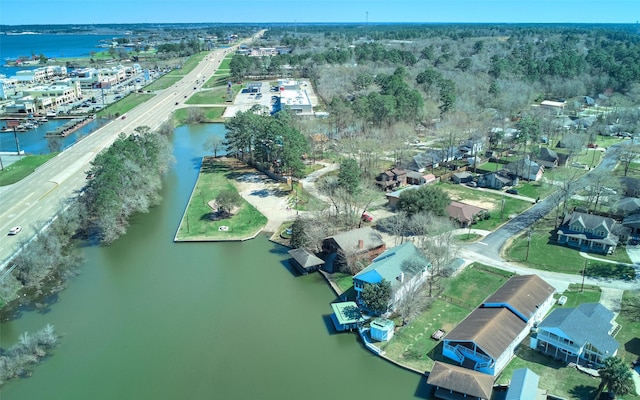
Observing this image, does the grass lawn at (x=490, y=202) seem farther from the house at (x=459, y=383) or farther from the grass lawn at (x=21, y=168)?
the grass lawn at (x=21, y=168)

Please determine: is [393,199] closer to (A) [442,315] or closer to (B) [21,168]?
(A) [442,315]

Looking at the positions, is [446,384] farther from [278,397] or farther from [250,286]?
[250,286]

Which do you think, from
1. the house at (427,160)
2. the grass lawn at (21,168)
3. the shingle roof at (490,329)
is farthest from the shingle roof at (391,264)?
the grass lawn at (21,168)

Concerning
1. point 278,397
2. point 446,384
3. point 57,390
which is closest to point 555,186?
point 446,384

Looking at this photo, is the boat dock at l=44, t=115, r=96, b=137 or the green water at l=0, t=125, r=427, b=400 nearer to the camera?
the green water at l=0, t=125, r=427, b=400

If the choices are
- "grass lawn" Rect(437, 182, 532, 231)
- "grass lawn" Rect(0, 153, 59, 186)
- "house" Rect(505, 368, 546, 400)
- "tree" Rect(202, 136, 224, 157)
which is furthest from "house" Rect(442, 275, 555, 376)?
"grass lawn" Rect(0, 153, 59, 186)

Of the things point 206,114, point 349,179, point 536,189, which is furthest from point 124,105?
point 536,189

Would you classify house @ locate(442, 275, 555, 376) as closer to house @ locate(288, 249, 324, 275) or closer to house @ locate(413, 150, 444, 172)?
house @ locate(288, 249, 324, 275)
